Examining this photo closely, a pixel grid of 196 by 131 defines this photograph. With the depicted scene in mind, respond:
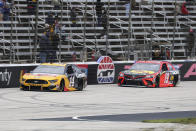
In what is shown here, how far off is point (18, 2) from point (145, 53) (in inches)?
290

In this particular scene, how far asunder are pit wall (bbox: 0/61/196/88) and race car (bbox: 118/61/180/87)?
193 cm

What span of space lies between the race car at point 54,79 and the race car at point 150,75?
9.11 ft

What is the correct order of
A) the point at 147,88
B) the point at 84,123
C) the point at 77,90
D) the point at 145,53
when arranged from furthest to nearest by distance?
the point at 145,53
the point at 147,88
the point at 77,90
the point at 84,123

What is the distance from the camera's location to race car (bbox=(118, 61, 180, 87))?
84.9ft

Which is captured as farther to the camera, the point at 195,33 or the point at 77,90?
the point at 195,33

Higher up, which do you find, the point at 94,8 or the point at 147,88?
the point at 94,8

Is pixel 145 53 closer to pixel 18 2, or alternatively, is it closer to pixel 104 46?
pixel 104 46

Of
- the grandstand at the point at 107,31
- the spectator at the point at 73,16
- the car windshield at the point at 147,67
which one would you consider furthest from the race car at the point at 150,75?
the spectator at the point at 73,16

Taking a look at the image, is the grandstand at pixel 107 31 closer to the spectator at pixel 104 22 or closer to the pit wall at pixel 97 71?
the spectator at pixel 104 22

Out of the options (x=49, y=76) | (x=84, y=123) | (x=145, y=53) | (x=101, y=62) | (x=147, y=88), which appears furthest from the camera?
(x=145, y=53)

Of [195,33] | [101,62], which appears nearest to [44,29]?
[101,62]

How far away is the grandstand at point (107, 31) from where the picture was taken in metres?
25.3

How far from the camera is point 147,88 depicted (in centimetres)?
2594

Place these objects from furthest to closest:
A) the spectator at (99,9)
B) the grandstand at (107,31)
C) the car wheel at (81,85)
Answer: the spectator at (99,9)
the grandstand at (107,31)
the car wheel at (81,85)
